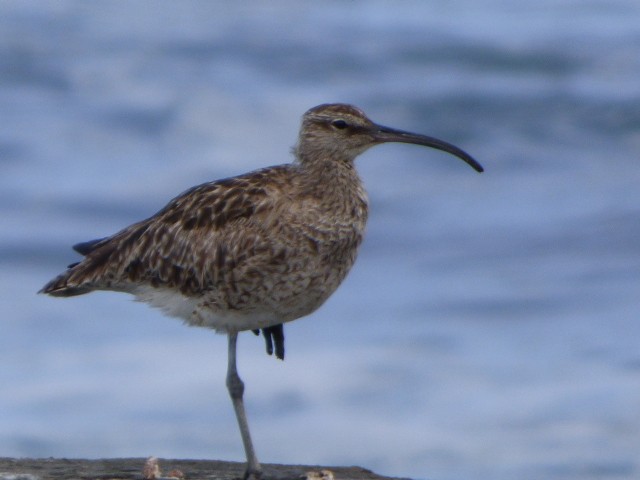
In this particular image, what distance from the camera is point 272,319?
1110 cm

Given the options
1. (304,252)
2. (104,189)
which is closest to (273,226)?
(304,252)

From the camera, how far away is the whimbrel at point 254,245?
10992mm

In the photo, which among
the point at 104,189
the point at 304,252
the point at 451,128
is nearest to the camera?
the point at 304,252

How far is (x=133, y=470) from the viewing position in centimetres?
1084

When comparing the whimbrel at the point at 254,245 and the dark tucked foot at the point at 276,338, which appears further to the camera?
the dark tucked foot at the point at 276,338

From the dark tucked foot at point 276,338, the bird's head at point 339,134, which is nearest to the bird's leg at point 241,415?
the dark tucked foot at point 276,338

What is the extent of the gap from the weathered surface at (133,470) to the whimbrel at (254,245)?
0.91 ft

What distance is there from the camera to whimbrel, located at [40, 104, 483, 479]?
1099 centimetres

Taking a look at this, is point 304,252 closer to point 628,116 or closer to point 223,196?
point 223,196

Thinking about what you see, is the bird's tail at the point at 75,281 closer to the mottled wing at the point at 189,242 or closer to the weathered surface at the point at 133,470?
the mottled wing at the point at 189,242

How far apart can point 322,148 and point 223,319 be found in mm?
1442

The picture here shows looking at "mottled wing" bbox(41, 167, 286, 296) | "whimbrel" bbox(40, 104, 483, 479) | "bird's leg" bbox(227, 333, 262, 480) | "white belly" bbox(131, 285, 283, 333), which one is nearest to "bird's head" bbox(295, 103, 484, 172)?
"whimbrel" bbox(40, 104, 483, 479)

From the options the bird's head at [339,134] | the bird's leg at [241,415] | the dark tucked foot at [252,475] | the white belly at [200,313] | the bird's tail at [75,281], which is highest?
the bird's head at [339,134]

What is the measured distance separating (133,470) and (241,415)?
0.88 meters
